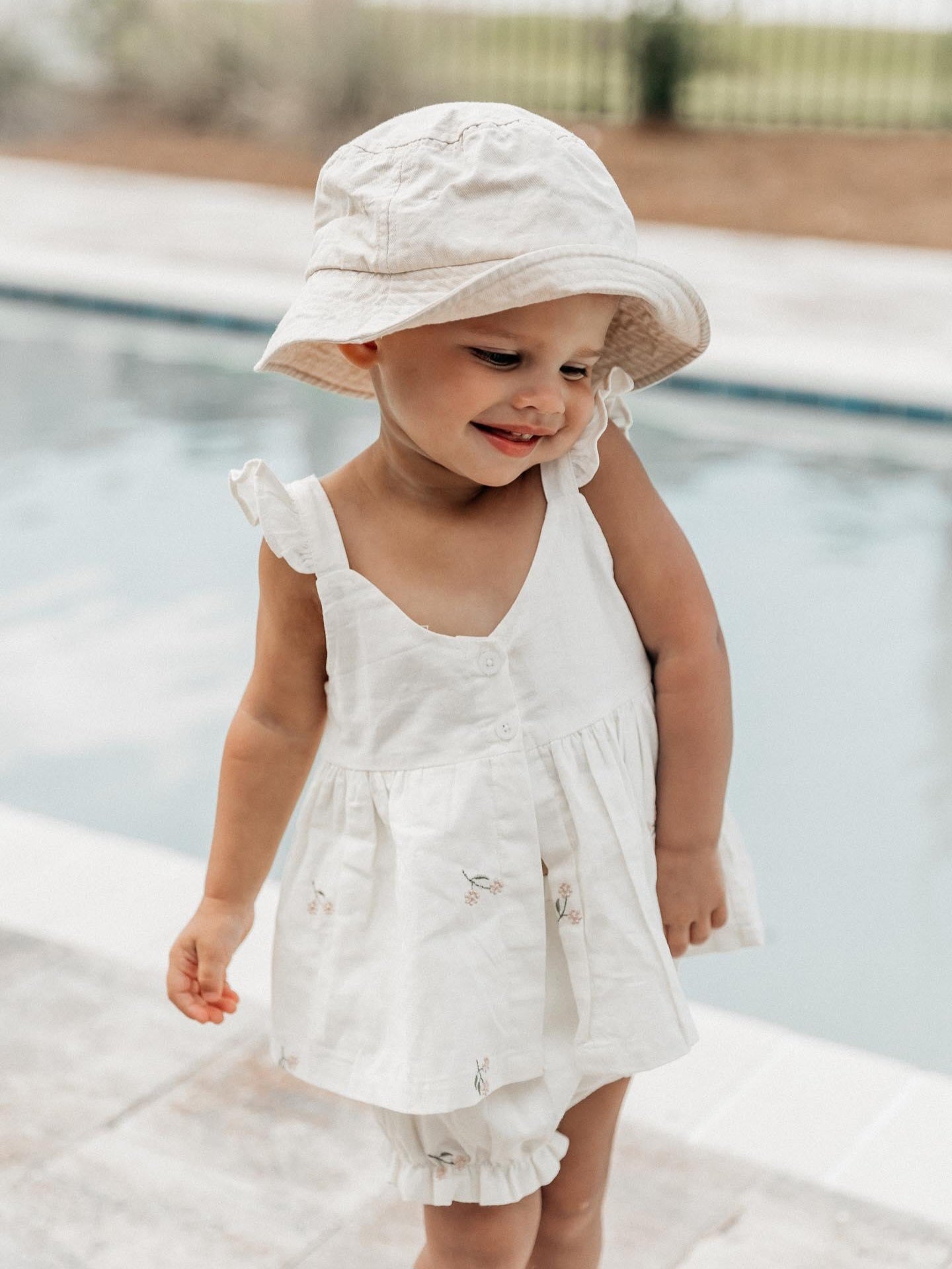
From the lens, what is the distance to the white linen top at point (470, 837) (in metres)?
1.41

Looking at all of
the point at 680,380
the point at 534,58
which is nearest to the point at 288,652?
the point at 680,380

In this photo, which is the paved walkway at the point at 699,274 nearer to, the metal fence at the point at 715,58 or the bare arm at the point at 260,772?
the metal fence at the point at 715,58

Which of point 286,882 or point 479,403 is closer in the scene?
point 479,403

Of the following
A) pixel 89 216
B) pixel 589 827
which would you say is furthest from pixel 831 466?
pixel 89 216

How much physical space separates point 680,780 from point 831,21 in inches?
641

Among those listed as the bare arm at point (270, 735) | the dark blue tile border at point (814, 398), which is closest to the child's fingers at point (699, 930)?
the bare arm at point (270, 735)

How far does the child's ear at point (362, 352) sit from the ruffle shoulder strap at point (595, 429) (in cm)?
21

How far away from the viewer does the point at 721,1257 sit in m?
1.97

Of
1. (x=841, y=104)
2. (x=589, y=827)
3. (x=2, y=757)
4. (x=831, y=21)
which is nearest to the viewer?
(x=589, y=827)

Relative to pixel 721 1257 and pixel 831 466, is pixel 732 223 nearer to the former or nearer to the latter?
pixel 831 466

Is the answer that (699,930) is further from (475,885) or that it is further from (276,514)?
(276,514)

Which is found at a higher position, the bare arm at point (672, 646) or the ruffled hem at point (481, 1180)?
the bare arm at point (672, 646)

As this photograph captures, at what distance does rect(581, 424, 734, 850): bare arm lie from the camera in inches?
59.7

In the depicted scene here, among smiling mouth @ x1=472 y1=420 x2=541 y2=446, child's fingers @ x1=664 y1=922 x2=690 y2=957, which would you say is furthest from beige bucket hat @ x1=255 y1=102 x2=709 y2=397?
child's fingers @ x1=664 y1=922 x2=690 y2=957
